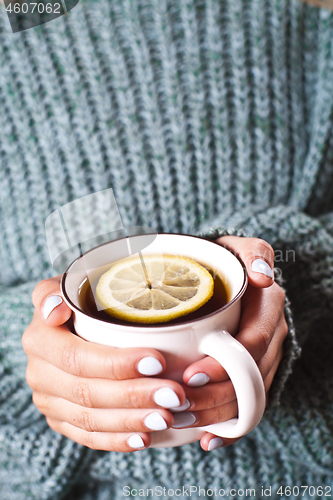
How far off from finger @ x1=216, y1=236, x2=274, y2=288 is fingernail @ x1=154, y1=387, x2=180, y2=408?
127mm

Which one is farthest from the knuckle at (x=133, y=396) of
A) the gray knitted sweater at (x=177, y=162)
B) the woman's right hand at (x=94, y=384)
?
the gray knitted sweater at (x=177, y=162)

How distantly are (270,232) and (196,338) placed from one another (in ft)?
0.95

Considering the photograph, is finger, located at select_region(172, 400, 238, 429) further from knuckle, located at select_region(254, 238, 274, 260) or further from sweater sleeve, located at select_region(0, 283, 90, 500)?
sweater sleeve, located at select_region(0, 283, 90, 500)

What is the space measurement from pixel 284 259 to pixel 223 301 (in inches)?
9.1

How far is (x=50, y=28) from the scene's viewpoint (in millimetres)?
540

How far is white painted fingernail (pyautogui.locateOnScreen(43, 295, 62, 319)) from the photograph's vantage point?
33 centimetres

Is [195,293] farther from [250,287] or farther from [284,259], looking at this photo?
[284,259]

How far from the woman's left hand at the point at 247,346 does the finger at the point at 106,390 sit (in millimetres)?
20

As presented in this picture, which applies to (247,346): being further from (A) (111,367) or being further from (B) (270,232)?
(B) (270,232)

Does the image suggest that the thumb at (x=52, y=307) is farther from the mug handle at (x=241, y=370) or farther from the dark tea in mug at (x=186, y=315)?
the mug handle at (x=241, y=370)

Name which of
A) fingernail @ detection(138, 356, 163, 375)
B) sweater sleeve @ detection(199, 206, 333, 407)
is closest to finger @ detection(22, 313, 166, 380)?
fingernail @ detection(138, 356, 163, 375)

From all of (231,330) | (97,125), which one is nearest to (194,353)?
(231,330)

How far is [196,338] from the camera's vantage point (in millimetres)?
275

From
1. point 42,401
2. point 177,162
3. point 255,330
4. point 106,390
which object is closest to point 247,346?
point 255,330
